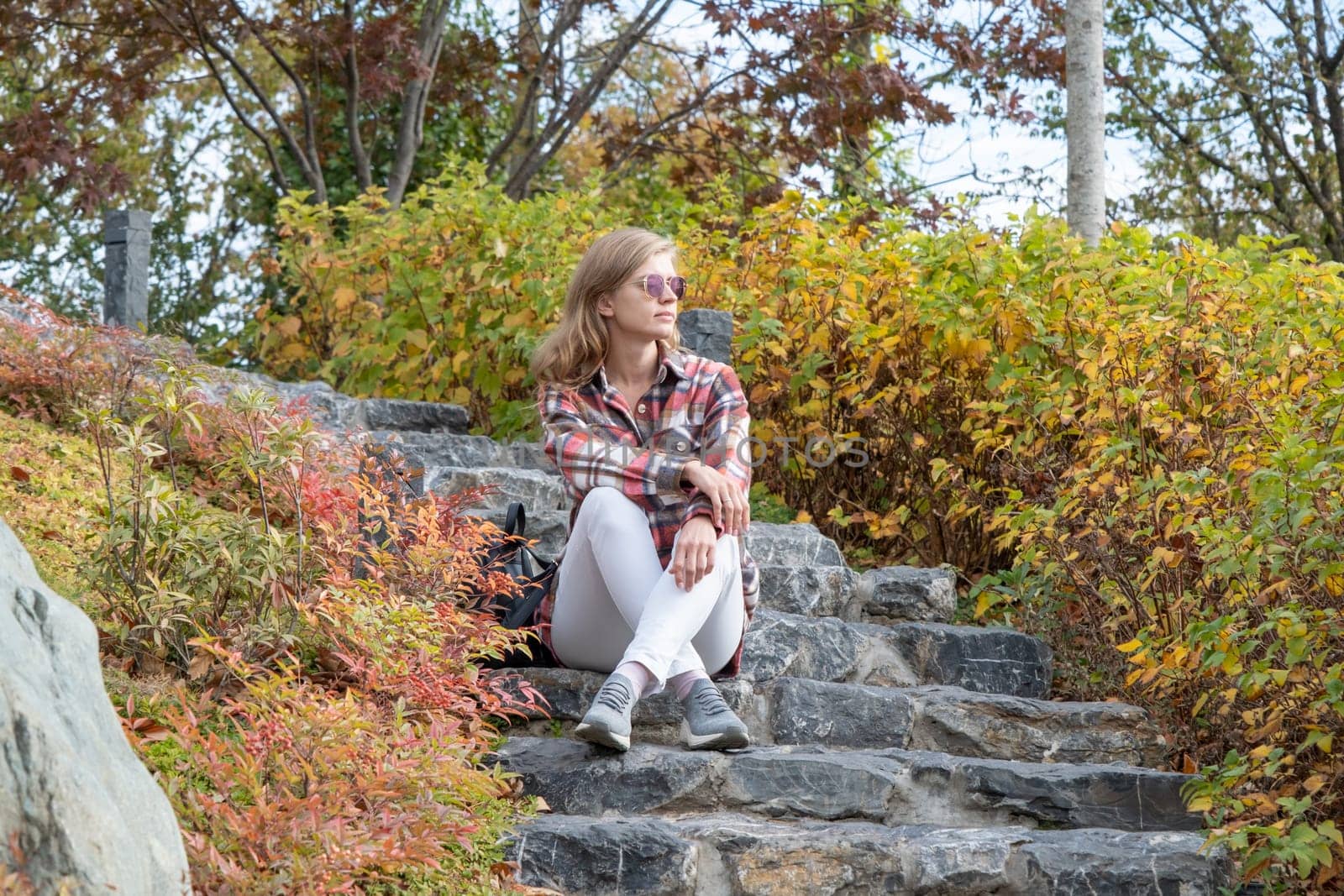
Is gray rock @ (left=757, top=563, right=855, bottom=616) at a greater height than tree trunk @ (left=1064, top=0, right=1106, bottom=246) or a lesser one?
lesser

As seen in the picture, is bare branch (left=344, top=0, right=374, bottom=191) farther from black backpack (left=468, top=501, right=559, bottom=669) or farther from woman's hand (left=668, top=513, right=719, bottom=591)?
woman's hand (left=668, top=513, right=719, bottom=591)

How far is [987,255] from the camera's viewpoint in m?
5.21

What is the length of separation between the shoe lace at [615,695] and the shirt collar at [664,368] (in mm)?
905

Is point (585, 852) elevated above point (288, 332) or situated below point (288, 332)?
below

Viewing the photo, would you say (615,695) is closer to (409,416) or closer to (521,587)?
(521,587)

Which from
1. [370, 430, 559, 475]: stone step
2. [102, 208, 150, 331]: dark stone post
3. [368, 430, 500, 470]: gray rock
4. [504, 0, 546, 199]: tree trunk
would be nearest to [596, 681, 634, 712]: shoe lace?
[370, 430, 559, 475]: stone step

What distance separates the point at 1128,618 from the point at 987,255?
1725 mm

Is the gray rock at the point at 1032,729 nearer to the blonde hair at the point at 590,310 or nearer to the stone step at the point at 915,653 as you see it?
the stone step at the point at 915,653

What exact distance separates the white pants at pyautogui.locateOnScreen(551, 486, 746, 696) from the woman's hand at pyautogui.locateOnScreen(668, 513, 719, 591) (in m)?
0.03

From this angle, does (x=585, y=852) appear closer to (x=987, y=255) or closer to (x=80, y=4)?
(x=987, y=255)

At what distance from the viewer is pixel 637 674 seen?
127 inches

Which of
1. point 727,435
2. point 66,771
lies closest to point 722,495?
point 727,435

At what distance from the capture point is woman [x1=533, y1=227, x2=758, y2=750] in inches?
129

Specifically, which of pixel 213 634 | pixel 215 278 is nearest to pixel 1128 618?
pixel 213 634
